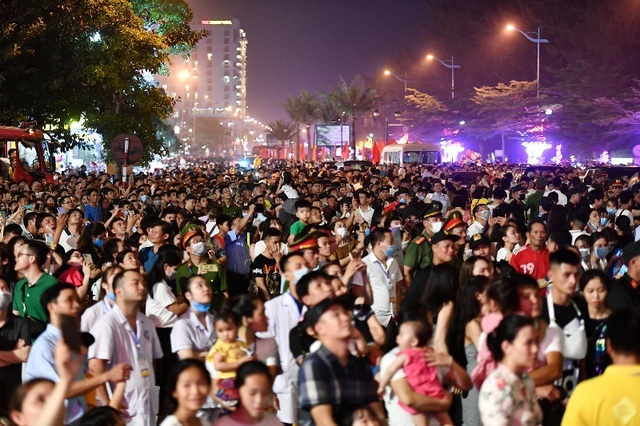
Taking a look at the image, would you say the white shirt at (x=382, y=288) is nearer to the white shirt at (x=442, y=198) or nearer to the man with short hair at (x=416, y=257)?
the man with short hair at (x=416, y=257)

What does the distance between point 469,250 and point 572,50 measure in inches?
2426

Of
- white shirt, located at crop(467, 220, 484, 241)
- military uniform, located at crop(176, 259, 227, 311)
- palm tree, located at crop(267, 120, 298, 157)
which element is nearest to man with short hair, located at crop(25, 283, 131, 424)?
military uniform, located at crop(176, 259, 227, 311)

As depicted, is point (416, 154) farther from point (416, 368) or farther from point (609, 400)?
point (609, 400)

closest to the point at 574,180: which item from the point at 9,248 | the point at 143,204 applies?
the point at 143,204

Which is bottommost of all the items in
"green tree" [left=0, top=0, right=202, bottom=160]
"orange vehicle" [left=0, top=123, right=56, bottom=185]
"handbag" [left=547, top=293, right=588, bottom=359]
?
"handbag" [left=547, top=293, right=588, bottom=359]

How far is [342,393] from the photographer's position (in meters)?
5.87

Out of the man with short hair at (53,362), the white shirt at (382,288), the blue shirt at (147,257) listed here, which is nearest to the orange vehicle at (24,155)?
the blue shirt at (147,257)

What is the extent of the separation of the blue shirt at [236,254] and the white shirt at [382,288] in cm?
303

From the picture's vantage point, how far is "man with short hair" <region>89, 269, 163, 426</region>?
7.16 m

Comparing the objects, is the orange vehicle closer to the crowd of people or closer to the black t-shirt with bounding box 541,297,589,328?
the crowd of people

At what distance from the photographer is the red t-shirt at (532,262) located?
35.5 ft

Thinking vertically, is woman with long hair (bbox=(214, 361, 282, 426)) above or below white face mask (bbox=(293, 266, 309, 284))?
below

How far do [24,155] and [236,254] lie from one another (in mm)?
23167

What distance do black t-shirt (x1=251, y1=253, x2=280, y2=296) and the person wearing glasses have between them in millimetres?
3251
